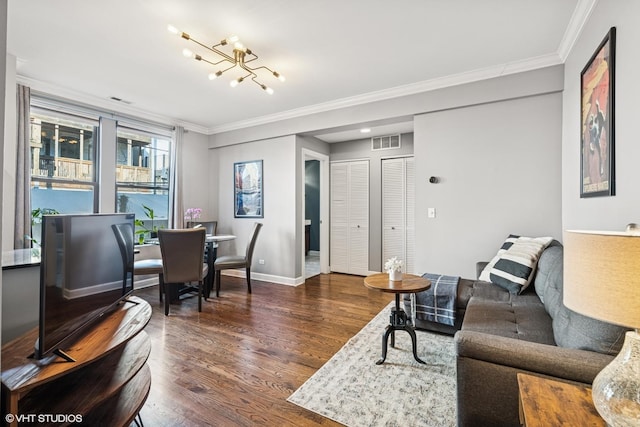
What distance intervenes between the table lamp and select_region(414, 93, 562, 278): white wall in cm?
258

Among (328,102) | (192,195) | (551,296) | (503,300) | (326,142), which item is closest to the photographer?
(551,296)

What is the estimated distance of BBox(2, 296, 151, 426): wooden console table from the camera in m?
1.01

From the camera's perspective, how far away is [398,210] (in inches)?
201

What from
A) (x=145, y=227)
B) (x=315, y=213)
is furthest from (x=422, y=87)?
(x=315, y=213)

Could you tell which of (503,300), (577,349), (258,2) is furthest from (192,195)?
(577,349)

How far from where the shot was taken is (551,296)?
194 cm

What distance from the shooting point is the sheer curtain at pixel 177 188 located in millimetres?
4766

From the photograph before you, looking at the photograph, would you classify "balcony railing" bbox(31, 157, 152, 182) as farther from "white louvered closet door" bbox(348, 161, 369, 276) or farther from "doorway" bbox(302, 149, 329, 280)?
"white louvered closet door" bbox(348, 161, 369, 276)

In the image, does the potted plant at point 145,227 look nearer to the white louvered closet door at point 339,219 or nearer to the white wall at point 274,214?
the white wall at point 274,214

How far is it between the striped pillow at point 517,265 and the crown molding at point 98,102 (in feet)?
16.3

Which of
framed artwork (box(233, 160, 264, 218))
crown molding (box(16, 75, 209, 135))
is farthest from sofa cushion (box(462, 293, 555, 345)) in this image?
Result: crown molding (box(16, 75, 209, 135))

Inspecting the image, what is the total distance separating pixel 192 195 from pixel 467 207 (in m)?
4.33

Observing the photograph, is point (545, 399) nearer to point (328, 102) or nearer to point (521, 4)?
point (521, 4)

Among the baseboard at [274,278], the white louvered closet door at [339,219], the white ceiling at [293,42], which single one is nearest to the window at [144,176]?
the white ceiling at [293,42]
